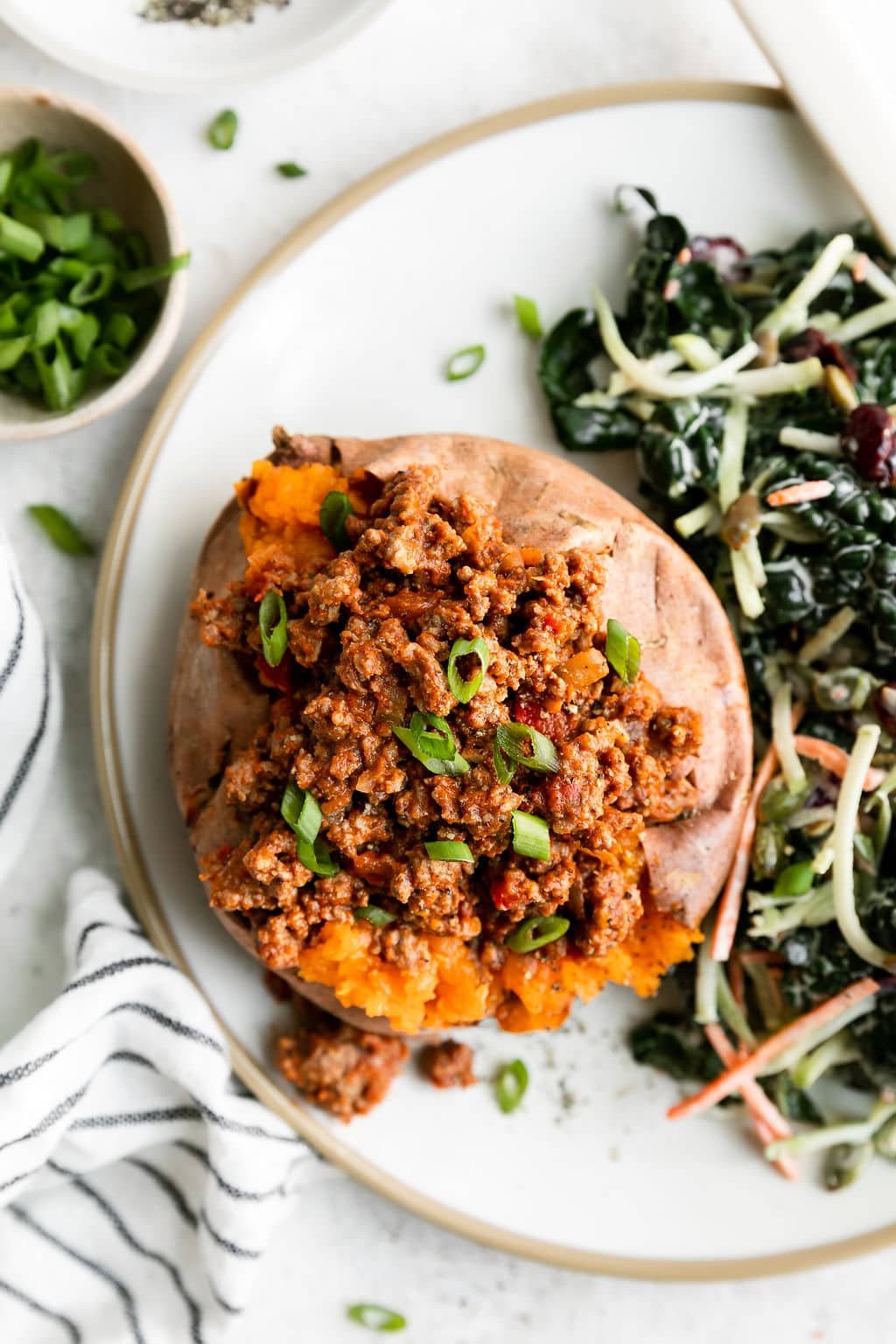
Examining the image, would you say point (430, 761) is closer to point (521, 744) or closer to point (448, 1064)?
point (521, 744)

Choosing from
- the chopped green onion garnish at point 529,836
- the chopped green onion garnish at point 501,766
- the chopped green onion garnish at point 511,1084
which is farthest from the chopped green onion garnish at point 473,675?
the chopped green onion garnish at point 511,1084

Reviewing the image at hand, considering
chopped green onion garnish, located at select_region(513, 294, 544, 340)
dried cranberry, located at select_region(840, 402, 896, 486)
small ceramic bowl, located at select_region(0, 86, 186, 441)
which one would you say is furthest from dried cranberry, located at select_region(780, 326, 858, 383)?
small ceramic bowl, located at select_region(0, 86, 186, 441)

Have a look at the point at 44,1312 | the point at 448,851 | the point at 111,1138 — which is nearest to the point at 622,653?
the point at 448,851

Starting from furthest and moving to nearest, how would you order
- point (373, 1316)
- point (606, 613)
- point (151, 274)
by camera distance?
1. point (373, 1316)
2. point (151, 274)
3. point (606, 613)

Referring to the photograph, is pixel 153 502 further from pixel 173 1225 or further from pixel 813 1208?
pixel 813 1208

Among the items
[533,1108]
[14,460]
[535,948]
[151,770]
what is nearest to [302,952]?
[535,948]
